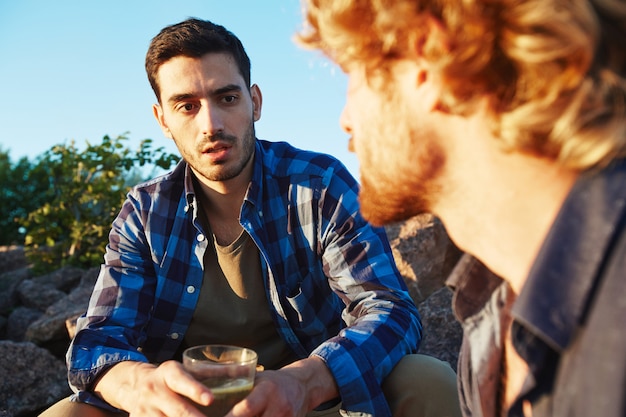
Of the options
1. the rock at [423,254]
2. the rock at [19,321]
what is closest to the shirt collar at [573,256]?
the rock at [423,254]

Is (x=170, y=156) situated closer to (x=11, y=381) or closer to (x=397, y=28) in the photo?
(x=11, y=381)

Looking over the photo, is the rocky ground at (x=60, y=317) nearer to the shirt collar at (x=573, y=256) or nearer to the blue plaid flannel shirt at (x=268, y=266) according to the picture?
the blue plaid flannel shirt at (x=268, y=266)

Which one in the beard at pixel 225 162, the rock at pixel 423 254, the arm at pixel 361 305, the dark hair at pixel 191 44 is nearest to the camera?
the arm at pixel 361 305

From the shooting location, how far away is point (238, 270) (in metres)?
3.25

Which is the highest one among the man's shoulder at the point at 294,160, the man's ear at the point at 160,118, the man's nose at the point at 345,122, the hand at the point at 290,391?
the man's ear at the point at 160,118

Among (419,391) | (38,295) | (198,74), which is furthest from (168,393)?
(38,295)

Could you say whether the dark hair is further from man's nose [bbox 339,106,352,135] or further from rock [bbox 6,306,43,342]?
rock [bbox 6,306,43,342]

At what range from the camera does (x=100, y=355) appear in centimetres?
277

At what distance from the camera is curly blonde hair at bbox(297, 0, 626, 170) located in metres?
1.31

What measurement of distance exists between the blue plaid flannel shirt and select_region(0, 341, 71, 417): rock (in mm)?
1502

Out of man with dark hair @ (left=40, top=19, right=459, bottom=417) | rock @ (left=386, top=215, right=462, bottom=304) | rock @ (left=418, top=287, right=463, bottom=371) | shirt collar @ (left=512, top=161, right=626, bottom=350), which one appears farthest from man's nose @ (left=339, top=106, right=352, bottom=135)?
rock @ (left=386, top=215, right=462, bottom=304)

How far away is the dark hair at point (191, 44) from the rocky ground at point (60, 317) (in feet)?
6.31

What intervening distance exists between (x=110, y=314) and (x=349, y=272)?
116 cm

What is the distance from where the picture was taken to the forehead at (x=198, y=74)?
141 inches
